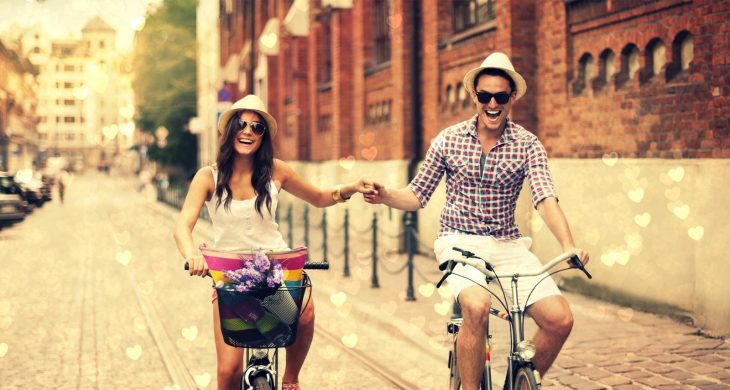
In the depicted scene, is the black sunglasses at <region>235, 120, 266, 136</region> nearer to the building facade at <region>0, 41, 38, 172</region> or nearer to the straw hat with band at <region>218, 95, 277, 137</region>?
the straw hat with band at <region>218, 95, 277, 137</region>

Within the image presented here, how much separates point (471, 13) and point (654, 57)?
5287 millimetres

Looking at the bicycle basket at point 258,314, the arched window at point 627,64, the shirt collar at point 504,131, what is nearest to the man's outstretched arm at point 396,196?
the shirt collar at point 504,131

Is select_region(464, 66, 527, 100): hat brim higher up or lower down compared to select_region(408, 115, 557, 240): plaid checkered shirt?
higher up

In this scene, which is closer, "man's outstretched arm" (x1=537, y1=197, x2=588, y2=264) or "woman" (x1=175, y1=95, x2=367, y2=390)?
"man's outstretched arm" (x1=537, y1=197, x2=588, y2=264)

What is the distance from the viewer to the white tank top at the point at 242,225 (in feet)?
13.0

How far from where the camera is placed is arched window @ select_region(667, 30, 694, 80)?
8156 mm

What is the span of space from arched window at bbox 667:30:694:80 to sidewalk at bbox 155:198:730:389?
7.97 ft

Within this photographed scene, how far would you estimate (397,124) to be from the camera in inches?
615

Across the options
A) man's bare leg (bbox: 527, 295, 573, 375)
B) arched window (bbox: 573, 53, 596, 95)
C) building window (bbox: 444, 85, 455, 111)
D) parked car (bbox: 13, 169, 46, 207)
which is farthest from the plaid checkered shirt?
parked car (bbox: 13, 169, 46, 207)

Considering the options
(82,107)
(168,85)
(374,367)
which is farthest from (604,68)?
(82,107)

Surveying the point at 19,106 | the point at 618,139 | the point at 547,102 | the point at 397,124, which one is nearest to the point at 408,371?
the point at 618,139

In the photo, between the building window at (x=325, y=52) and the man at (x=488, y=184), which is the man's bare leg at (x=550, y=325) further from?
the building window at (x=325, y=52)

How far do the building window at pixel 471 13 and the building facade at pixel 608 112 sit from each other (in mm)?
32

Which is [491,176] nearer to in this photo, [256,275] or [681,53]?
[256,275]
